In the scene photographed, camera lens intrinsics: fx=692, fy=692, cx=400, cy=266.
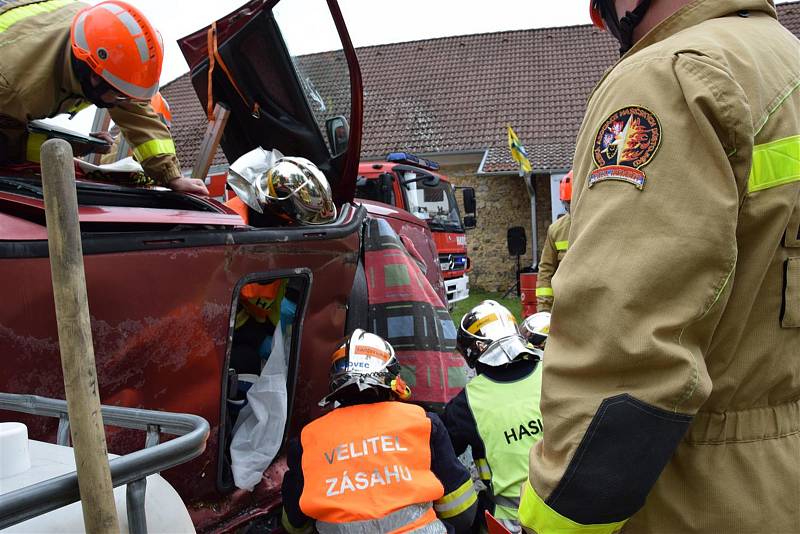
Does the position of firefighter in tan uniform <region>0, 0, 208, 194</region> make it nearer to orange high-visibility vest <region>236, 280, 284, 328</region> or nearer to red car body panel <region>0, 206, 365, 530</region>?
orange high-visibility vest <region>236, 280, 284, 328</region>

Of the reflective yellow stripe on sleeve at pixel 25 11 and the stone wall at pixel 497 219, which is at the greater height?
the reflective yellow stripe on sleeve at pixel 25 11

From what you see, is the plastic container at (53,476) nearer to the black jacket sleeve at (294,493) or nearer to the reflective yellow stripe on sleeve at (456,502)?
the black jacket sleeve at (294,493)

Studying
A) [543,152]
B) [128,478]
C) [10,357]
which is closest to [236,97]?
[10,357]

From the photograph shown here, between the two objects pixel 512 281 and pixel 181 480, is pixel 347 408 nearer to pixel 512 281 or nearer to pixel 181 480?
pixel 181 480

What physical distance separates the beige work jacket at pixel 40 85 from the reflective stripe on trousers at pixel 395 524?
1.75 meters

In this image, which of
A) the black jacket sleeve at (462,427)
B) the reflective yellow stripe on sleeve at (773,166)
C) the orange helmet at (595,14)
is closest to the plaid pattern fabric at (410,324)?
the black jacket sleeve at (462,427)

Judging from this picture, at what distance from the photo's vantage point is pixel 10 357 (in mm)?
1913

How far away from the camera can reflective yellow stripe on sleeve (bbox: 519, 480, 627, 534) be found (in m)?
1.20

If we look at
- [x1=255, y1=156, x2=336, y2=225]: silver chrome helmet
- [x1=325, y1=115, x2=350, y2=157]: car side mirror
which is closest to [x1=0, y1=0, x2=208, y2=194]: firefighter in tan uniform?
[x1=255, y1=156, x2=336, y2=225]: silver chrome helmet

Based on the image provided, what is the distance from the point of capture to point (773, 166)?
1.21 metres

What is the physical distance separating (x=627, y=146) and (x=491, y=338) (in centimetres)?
223

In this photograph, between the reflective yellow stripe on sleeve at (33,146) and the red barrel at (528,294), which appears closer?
the reflective yellow stripe on sleeve at (33,146)

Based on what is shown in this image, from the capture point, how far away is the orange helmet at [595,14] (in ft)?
5.26

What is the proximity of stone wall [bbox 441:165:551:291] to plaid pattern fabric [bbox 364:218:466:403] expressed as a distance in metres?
12.6
